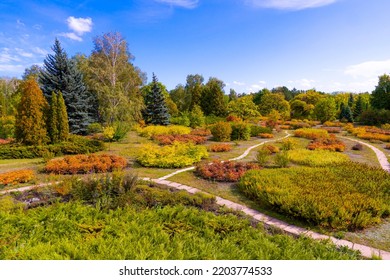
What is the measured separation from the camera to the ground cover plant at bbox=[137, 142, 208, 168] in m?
9.85

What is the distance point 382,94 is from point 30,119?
44644 millimetres

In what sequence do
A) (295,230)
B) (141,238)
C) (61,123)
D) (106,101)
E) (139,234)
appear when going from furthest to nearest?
(106,101) → (61,123) → (295,230) → (139,234) → (141,238)

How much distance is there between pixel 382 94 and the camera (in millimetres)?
35812

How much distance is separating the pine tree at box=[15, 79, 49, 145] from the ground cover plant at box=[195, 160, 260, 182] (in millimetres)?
9430

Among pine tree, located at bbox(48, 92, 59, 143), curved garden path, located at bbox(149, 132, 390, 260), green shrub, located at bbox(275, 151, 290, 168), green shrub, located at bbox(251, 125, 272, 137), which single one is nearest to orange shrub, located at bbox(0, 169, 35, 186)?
curved garden path, located at bbox(149, 132, 390, 260)

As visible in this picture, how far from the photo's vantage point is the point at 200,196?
615 centimetres

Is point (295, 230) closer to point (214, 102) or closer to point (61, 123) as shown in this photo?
point (61, 123)

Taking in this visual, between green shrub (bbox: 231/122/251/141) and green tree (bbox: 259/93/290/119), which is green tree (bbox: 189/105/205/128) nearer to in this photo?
green shrub (bbox: 231/122/251/141)

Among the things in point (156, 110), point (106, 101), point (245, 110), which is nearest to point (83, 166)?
point (106, 101)

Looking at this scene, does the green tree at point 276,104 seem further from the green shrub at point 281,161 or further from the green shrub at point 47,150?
the green shrub at point 47,150

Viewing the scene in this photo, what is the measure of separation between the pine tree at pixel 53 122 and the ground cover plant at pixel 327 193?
36.5 feet

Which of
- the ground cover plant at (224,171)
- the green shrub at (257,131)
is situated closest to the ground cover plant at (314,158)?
the ground cover plant at (224,171)

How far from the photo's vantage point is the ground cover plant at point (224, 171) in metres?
8.09

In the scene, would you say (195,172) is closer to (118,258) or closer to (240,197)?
(240,197)
